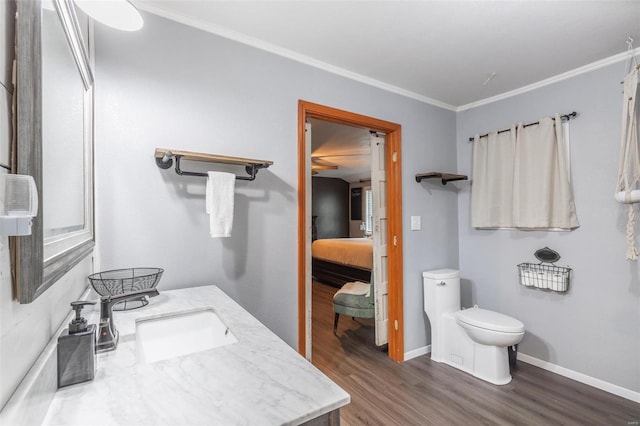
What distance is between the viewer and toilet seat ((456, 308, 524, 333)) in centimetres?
218

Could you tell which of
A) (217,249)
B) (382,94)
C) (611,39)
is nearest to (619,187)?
(611,39)

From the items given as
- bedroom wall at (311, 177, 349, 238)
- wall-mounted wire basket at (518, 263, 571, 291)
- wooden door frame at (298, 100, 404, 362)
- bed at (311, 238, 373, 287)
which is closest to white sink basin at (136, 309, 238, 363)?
wooden door frame at (298, 100, 404, 362)

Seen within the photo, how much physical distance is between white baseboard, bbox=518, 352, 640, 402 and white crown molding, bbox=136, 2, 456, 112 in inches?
97.5

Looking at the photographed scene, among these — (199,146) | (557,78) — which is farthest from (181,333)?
(557,78)

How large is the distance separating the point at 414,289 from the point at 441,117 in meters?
1.73

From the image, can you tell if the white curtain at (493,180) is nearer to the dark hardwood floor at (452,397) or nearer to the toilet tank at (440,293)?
the toilet tank at (440,293)

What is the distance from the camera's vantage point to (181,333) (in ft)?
3.99

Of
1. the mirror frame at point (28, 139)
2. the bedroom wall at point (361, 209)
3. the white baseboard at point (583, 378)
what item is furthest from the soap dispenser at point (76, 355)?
the bedroom wall at point (361, 209)

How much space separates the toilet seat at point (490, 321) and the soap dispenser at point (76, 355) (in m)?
2.38

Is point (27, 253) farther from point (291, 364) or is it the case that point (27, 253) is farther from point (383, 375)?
point (383, 375)

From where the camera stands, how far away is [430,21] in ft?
5.70

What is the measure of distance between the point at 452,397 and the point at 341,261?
117 inches

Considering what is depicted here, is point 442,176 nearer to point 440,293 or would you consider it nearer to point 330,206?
point 440,293

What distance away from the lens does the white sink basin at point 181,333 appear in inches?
44.4
